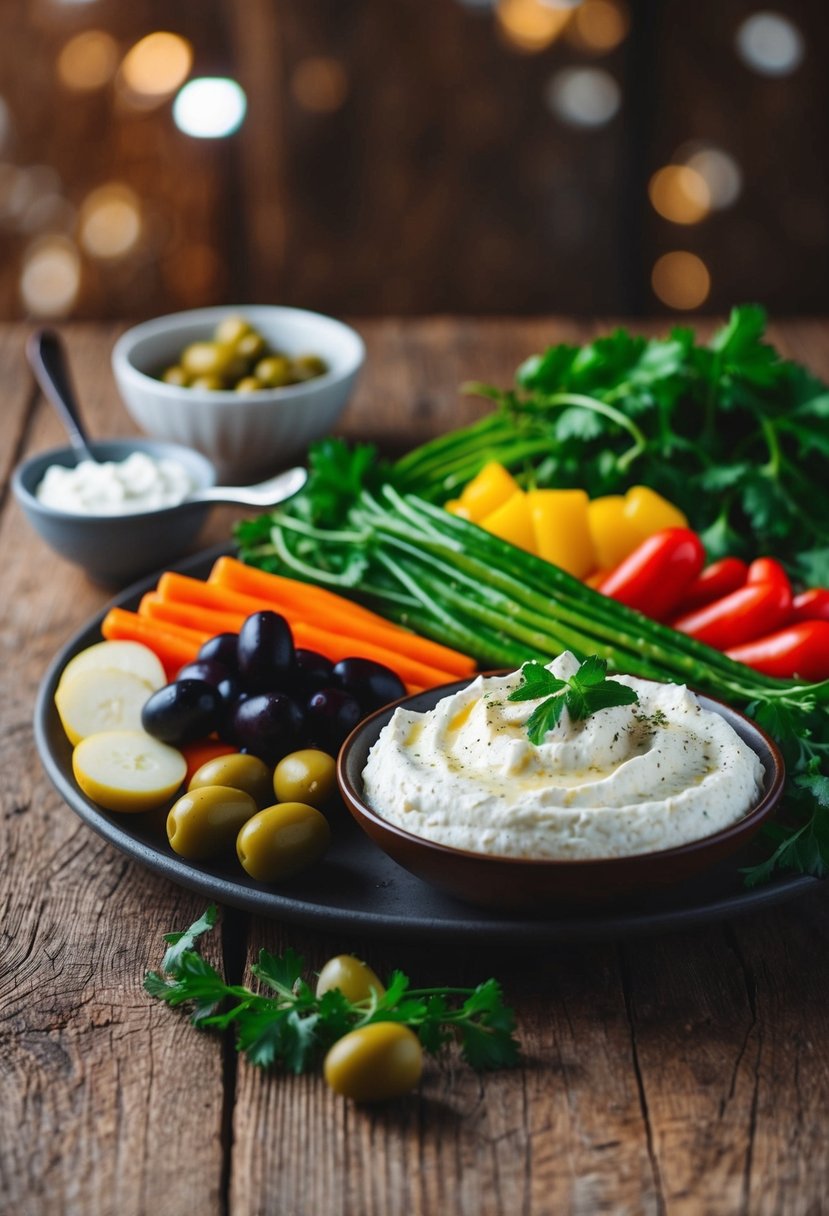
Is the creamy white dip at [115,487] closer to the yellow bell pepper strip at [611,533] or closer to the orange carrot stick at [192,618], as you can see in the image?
the orange carrot stick at [192,618]

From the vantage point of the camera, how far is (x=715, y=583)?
305 centimetres

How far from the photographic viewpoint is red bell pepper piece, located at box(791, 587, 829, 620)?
2930mm

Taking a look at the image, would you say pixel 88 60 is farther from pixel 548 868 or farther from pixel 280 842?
pixel 548 868

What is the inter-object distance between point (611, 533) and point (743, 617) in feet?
1.49

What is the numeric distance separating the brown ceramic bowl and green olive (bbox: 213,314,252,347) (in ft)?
8.11

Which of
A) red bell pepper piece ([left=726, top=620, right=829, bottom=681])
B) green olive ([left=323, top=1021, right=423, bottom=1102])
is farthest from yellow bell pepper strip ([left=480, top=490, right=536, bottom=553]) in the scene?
green olive ([left=323, top=1021, right=423, bottom=1102])

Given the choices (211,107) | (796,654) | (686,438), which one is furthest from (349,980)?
(211,107)

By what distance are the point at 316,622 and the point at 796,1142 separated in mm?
1560

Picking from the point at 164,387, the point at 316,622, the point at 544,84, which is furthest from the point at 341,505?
the point at 544,84

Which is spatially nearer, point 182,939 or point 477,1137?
point 477,1137

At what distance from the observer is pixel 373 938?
2053mm

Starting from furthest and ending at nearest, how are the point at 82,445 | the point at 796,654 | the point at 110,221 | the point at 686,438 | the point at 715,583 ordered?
1. the point at 110,221
2. the point at 82,445
3. the point at 686,438
4. the point at 715,583
5. the point at 796,654

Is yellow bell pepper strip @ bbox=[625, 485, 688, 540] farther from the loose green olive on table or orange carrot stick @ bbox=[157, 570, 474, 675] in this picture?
the loose green olive on table

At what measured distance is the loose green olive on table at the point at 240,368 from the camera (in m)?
3.99
